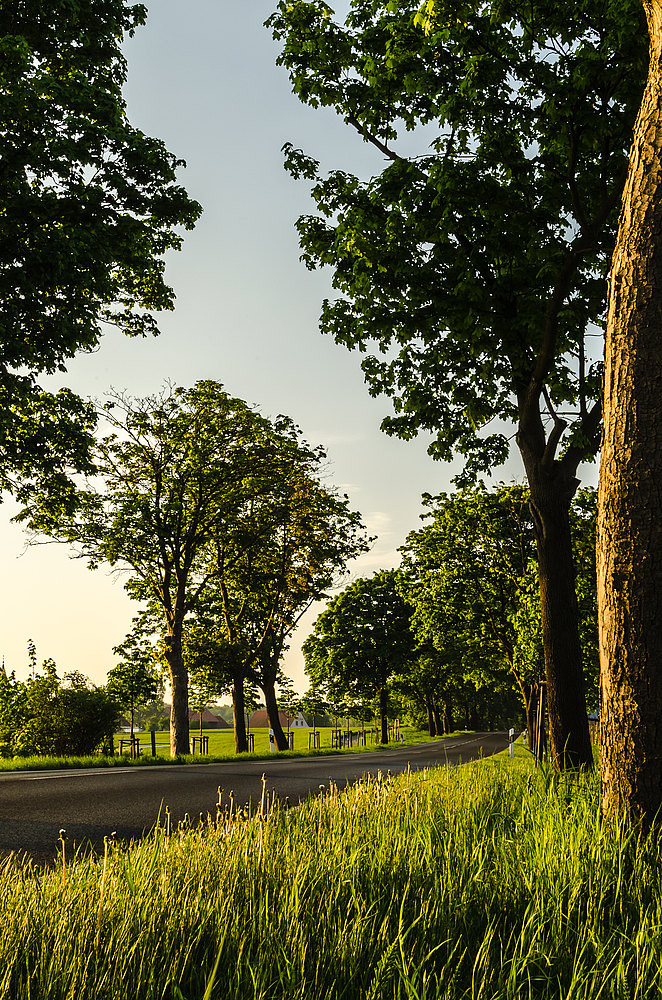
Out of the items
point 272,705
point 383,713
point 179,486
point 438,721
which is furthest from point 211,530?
point 438,721

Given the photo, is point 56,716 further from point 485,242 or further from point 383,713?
point 383,713

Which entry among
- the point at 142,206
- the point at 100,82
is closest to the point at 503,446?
the point at 142,206

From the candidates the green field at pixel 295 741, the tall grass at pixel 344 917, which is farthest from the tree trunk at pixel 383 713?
the tall grass at pixel 344 917

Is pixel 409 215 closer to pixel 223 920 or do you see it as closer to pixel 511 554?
pixel 223 920

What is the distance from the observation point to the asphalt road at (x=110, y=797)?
7.34 meters

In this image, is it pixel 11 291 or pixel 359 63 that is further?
pixel 11 291

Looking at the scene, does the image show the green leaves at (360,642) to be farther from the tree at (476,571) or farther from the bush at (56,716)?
the bush at (56,716)

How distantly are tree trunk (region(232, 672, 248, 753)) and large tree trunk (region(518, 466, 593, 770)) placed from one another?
2227 cm

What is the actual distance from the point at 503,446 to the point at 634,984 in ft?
30.8

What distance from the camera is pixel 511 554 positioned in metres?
25.7

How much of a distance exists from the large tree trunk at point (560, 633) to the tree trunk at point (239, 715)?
73.1 feet

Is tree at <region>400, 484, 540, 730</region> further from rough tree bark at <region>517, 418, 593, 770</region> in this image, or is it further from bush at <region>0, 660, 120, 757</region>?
rough tree bark at <region>517, 418, 593, 770</region>

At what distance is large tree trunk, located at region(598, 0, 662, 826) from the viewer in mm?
4746

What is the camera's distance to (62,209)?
12.4 meters
